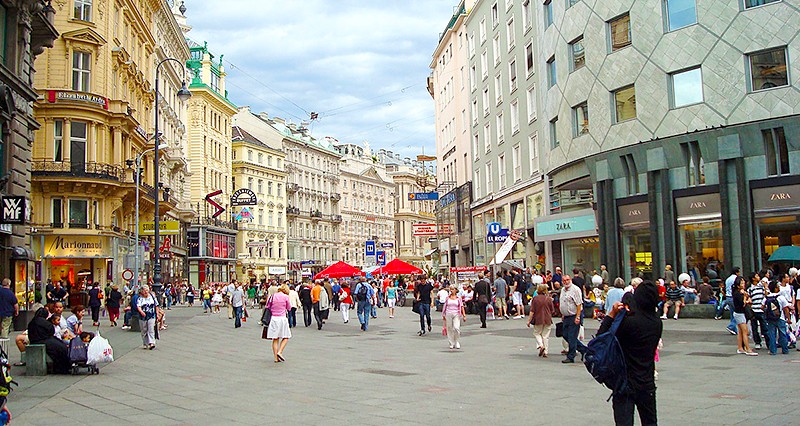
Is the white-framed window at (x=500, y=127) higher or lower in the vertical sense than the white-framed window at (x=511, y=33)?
lower

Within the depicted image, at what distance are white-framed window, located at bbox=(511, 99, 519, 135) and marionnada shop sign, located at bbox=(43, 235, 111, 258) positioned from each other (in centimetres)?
2377

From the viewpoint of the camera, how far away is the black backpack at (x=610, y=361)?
23.2 ft

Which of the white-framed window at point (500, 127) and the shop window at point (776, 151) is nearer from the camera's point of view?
the shop window at point (776, 151)

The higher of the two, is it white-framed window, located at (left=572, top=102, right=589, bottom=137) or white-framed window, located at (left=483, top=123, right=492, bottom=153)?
white-framed window, located at (left=483, top=123, right=492, bottom=153)

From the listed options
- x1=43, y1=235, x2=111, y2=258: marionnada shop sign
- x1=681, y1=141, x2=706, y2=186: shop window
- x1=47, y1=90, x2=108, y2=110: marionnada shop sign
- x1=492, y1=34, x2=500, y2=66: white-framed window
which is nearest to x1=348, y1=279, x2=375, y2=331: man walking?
x1=681, y1=141, x2=706, y2=186: shop window

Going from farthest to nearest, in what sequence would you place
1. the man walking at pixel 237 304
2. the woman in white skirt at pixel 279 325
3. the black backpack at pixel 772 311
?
the man walking at pixel 237 304 < the woman in white skirt at pixel 279 325 < the black backpack at pixel 772 311

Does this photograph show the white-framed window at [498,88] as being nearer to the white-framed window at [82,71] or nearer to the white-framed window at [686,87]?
the white-framed window at [686,87]

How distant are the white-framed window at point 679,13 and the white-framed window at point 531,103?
12.0m

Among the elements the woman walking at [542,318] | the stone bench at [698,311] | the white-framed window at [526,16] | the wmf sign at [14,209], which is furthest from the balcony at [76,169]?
the woman walking at [542,318]

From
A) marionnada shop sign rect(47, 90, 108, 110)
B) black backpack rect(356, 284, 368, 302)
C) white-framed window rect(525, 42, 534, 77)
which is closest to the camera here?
black backpack rect(356, 284, 368, 302)

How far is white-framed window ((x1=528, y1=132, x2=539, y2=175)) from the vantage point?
4074cm

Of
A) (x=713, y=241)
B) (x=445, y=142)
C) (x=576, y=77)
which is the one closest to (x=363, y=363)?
(x=713, y=241)

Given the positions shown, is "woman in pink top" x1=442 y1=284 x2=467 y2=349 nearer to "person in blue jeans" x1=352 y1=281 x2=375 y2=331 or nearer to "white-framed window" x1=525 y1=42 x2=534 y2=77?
"person in blue jeans" x1=352 y1=281 x2=375 y2=331

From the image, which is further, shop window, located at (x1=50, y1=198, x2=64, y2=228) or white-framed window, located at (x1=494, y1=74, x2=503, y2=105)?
white-framed window, located at (x1=494, y1=74, x2=503, y2=105)
